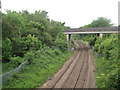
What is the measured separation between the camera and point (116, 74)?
1041 centimetres

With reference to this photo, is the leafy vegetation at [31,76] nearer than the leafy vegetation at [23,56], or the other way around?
the leafy vegetation at [31,76]

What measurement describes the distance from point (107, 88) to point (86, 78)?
12.8 feet

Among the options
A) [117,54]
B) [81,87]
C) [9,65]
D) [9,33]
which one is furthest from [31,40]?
[117,54]

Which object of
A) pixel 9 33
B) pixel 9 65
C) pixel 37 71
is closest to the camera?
pixel 37 71

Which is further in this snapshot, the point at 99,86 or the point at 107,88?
the point at 99,86

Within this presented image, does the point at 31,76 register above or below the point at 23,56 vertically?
below

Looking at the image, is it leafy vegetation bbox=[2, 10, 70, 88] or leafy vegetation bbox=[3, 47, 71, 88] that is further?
leafy vegetation bbox=[2, 10, 70, 88]

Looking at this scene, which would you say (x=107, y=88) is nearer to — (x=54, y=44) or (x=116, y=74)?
(x=116, y=74)

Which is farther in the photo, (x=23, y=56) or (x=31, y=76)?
(x=23, y=56)

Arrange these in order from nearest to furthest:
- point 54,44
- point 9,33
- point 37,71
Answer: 1. point 37,71
2. point 9,33
3. point 54,44

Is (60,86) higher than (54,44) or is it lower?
lower

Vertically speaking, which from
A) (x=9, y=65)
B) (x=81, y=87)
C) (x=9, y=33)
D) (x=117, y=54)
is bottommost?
(x=81, y=87)

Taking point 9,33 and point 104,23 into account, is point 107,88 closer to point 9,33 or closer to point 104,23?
point 9,33

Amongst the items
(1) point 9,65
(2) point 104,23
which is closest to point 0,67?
(1) point 9,65
